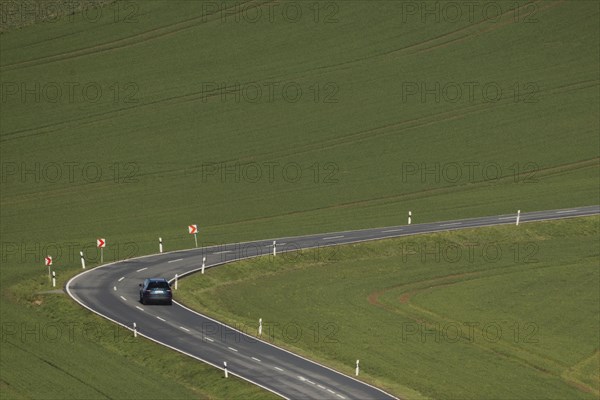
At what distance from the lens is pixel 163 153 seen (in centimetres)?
8425

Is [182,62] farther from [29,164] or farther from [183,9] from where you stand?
[29,164]

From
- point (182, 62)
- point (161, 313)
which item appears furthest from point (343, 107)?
point (161, 313)

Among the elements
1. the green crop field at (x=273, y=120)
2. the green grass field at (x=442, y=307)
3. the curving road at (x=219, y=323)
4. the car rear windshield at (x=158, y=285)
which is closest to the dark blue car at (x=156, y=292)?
the car rear windshield at (x=158, y=285)

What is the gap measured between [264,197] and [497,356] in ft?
105

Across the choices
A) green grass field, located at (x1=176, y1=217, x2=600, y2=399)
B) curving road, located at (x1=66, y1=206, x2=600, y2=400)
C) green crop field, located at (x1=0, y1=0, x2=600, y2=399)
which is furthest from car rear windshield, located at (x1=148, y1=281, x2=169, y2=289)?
green crop field, located at (x1=0, y1=0, x2=600, y2=399)

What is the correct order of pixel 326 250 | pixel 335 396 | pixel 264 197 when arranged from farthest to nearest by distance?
pixel 264 197, pixel 326 250, pixel 335 396

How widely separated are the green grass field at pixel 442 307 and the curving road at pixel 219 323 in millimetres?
1349

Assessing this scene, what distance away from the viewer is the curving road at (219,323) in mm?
42125

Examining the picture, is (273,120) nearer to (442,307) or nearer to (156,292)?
(442,307)

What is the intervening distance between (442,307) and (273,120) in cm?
3773

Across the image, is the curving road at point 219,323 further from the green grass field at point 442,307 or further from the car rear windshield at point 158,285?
the green grass field at point 442,307

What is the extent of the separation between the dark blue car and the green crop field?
433 cm

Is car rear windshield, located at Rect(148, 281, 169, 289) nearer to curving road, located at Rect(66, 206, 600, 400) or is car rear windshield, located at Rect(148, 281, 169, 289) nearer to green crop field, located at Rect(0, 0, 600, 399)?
curving road, located at Rect(66, 206, 600, 400)

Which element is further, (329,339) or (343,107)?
(343,107)
